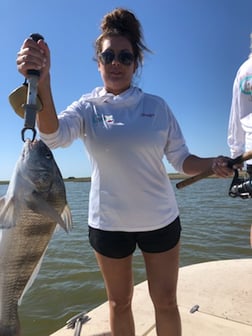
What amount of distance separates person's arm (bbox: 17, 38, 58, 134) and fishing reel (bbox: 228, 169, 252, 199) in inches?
71.5

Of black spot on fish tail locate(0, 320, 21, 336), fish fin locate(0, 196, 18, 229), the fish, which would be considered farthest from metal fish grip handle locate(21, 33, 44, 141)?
black spot on fish tail locate(0, 320, 21, 336)

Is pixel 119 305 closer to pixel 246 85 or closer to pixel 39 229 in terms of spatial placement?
pixel 39 229

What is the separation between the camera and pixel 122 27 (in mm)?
2297

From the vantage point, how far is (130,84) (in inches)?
95.3

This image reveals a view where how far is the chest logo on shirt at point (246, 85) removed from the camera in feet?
9.52

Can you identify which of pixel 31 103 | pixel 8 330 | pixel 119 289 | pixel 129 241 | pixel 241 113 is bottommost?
pixel 119 289

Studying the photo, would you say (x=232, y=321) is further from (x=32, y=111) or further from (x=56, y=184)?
(x=32, y=111)

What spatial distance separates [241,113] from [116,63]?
4.42 ft

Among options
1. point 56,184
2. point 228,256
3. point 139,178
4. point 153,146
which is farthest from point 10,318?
point 228,256

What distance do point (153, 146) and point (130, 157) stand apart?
172 mm

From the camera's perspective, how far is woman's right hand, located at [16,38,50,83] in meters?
1.53

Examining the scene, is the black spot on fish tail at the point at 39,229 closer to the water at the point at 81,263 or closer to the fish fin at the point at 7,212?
the fish fin at the point at 7,212

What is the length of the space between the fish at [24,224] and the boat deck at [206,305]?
6.31 feet

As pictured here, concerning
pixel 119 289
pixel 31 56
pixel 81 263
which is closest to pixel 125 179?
pixel 119 289
